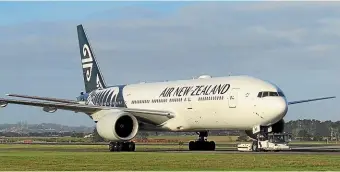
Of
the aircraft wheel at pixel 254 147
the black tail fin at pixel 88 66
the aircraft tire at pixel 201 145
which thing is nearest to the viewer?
the aircraft wheel at pixel 254 147

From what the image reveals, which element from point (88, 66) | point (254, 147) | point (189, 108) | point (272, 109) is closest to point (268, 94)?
point (272, 109)

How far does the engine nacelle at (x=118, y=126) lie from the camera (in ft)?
143

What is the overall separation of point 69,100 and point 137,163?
1079 inches

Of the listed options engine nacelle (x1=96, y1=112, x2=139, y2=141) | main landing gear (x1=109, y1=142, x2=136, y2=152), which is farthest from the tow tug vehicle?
main landing gear (x1=109, y1=142, x2=136, y2=152)

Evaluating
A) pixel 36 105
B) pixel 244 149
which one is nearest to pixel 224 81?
pixel 244 149

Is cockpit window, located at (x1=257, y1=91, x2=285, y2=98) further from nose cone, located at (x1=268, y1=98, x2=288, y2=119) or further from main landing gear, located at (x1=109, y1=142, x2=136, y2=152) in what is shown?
main landing gear, located at (x1=109, y1=142, x2=136, y2=152)

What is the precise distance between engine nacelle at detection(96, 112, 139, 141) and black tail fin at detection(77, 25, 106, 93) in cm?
1275

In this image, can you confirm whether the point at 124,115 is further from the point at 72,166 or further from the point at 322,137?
the point at 322,137

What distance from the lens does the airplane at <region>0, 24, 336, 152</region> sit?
1587 inches

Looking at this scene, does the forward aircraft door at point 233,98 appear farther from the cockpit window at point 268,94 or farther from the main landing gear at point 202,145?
the main landing gear at point 202,145

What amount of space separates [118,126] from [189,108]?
4.67 meters

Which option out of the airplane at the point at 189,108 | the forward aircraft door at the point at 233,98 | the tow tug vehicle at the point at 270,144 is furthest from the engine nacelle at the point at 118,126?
the tow tug vehicle at the point at 270,144

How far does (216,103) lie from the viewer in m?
42.4

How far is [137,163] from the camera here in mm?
28094
